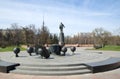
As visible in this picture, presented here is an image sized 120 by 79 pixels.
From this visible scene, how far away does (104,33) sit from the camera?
6675cm

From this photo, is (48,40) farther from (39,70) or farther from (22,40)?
(39,70)

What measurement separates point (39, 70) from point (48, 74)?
90 cm

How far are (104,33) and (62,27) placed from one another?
49.8 meters

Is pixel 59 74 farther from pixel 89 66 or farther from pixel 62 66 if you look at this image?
pixel 89 66

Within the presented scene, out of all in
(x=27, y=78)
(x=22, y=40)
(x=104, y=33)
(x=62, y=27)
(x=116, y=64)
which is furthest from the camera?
(x=104, y=33)

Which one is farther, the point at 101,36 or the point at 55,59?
the point at 101,36

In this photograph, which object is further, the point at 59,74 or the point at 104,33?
the point at 104,33

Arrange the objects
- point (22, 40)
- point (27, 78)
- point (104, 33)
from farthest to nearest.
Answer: point (104, 33)
point (22, 40)
point (27, 78)

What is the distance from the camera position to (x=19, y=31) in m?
63.0

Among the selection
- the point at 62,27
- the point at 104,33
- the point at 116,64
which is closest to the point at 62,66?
the point at 116,64

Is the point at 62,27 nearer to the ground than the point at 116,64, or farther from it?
farther from it

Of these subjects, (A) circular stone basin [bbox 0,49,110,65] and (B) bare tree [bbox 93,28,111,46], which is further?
(B) bare tree [bbox 93,28,111,46]

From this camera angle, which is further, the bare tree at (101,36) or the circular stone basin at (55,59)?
the bare tree at (101,36)

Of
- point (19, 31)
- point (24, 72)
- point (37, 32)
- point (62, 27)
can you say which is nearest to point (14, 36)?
point (19, 31)
